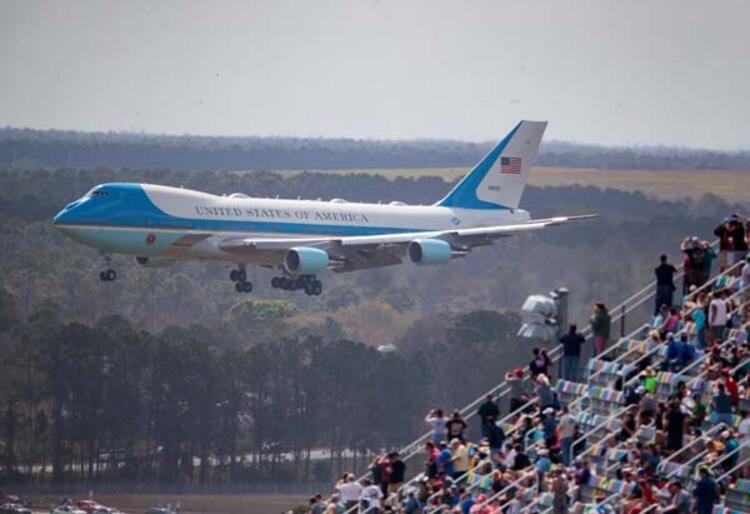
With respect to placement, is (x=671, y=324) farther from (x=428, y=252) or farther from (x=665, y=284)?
(x=428, y=252)

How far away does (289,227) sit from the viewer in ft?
271

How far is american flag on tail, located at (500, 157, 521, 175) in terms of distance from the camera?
9275 centimetres

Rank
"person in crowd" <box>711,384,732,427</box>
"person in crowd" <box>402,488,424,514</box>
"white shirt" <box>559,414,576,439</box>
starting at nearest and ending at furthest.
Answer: "person in crowd" <box>711,384,732,427</box> → "white shirt" <box>559,414,576,439</box> → "person in crowd" <box>402,488,424,514</box>

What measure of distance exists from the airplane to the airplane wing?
0.04m

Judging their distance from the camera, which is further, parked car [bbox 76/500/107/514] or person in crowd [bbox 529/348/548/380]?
parked car [bbox 76/500/107/514]

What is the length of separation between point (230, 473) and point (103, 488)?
4663 millimetres

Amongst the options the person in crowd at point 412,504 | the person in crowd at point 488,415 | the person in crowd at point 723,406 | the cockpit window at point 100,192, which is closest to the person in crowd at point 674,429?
the person in crowd at point 723,406

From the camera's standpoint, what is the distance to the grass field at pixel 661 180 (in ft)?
270

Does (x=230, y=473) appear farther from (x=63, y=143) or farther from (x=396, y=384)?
(x=63, y=143)

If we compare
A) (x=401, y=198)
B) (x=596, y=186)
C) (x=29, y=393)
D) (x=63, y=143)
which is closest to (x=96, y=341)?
(x=29, y=393)

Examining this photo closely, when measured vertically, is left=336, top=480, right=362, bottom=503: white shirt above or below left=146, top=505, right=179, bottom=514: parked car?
above

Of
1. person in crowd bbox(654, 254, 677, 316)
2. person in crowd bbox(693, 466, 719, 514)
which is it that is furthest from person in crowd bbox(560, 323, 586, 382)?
person in crowd bbox(693, 466, 719, 514)

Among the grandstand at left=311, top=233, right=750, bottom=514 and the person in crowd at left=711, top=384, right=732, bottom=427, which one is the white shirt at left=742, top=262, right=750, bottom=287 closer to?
the grandstand at left=311, top=233, right=750, bottom=514

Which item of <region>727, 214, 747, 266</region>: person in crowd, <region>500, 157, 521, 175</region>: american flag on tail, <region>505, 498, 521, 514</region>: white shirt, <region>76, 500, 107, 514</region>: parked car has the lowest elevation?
<region>76, 500, 107, 514</region>: parked car
